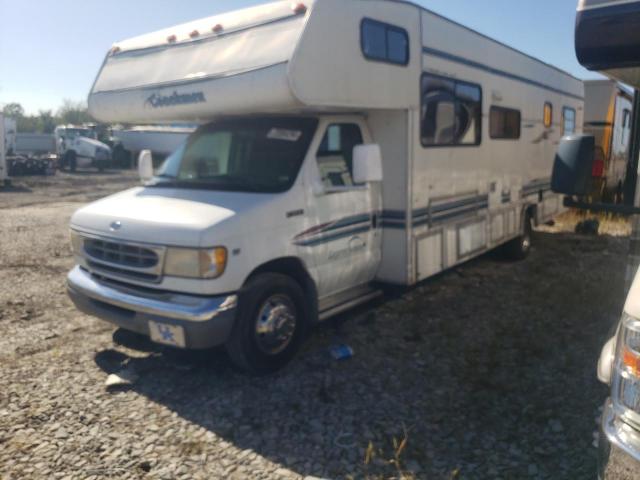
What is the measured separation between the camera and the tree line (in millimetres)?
51153

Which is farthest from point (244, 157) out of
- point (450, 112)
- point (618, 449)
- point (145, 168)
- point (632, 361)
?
point (618, 449)

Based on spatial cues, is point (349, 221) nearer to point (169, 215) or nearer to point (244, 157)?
point (244, 157)

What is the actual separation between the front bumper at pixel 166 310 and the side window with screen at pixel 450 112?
2954mm

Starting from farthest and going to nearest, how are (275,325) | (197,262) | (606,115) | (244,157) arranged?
1. (606,115)
2. (244,157)
3. (275,325)
4. (197,262)

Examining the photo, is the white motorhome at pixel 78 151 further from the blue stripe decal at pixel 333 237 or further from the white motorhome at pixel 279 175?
the blue stripe decal at pixel 333 237

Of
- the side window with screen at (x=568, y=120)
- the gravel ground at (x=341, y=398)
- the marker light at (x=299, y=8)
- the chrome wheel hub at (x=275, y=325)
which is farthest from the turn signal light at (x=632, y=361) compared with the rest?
the side window with screen at (x=568, y=120)

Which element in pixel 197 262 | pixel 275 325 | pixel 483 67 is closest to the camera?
pixel 197 262

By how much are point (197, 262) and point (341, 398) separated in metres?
1.50

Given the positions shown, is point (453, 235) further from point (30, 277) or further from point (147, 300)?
point (30, 277)

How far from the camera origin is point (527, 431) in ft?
12.7

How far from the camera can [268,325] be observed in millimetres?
4672

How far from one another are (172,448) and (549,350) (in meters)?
3.38

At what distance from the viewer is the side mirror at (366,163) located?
4.98 meters

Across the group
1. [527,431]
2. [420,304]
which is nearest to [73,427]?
[527,431]
